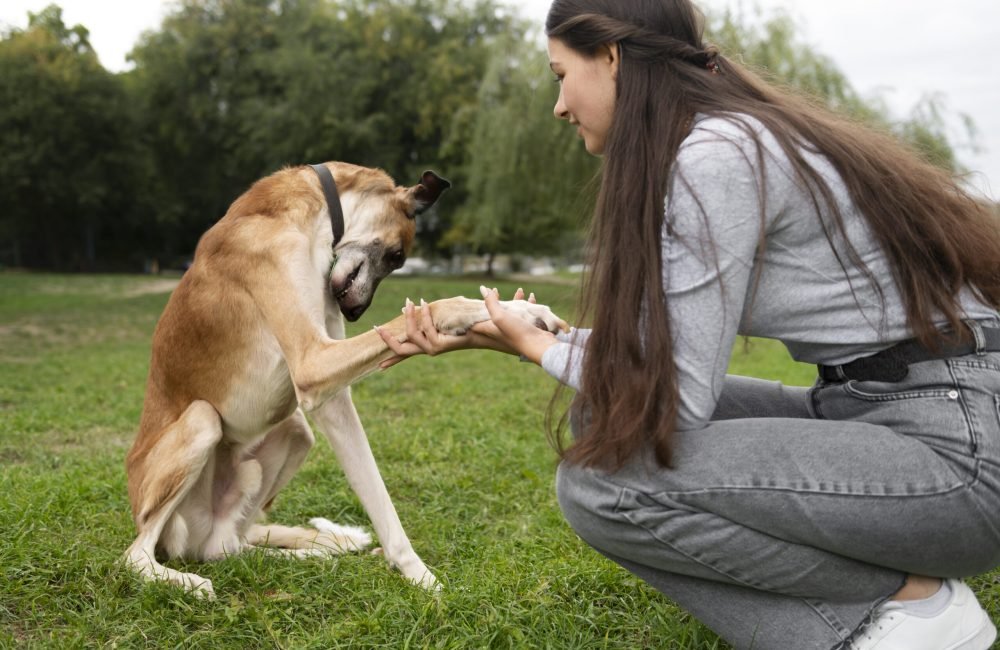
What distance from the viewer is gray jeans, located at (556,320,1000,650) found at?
79.0 inches

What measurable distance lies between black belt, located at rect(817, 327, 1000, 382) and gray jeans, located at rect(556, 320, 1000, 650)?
0.02 m

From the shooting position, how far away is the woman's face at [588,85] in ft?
7.43

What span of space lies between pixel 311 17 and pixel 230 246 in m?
27.7

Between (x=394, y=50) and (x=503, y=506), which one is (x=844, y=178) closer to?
(x=503, y=506)

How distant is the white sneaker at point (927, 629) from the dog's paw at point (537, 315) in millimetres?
1151

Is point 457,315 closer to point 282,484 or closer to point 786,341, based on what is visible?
point 786,341

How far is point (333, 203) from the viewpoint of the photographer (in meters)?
3.69

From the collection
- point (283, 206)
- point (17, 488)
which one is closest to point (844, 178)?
point (283, 206)

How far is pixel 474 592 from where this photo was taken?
281 cm

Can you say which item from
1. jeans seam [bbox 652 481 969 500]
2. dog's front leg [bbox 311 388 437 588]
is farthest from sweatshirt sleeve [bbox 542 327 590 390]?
dog's front leg [bbox 311 388 437 588]

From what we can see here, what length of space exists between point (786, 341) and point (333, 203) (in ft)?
6.89

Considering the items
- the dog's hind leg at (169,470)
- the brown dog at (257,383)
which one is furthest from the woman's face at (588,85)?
the dog's hind leg at (169,470)

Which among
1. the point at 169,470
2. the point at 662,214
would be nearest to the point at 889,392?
the point at 662,214

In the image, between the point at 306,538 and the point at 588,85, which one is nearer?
the point at 588,85
